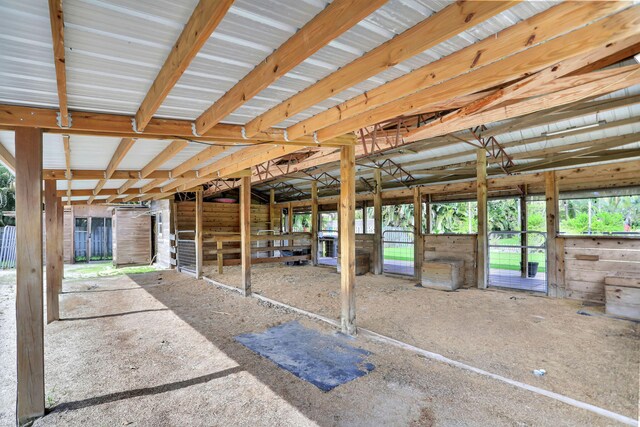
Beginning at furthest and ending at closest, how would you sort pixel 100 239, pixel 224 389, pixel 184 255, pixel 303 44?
pixel 100 239
pixel 184 255
pixel 224 389
pixel 303 44

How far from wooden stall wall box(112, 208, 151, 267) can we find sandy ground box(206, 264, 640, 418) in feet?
24.9

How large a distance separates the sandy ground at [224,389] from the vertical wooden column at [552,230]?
13.8ft

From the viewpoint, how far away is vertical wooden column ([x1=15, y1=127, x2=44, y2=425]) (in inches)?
98.9

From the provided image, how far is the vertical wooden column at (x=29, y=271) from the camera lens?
251 cm

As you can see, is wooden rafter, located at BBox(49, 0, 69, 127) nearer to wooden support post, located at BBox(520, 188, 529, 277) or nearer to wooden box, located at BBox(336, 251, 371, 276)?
wooden box, located at BBox(336, 251, 371, 276)

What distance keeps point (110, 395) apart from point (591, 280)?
709 centimetres

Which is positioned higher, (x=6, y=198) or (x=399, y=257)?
(x=6, y=198)

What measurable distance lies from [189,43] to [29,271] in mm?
2442

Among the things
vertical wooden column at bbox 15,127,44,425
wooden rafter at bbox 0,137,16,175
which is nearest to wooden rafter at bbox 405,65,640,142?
vertical wooden column at bbox 15,127,44,425

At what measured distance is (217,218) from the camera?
41.6 feet

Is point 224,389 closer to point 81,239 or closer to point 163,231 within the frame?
point 163,231

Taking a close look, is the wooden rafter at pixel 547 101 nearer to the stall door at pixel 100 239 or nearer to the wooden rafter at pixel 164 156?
the wooden rafter at pixel 164 156

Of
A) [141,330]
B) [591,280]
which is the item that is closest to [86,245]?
[141,330]

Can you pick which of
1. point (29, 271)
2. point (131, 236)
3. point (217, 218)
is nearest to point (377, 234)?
point (217, 218)
